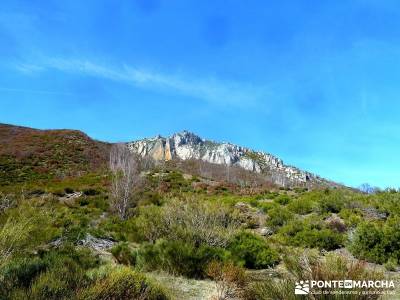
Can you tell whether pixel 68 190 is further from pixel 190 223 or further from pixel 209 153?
pixel 209 153

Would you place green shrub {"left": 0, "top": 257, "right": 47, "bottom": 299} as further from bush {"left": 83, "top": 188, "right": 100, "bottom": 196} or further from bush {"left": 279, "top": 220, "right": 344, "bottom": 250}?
bush {"left": 83, "top": 188, "right": 100, "bottom": 196}

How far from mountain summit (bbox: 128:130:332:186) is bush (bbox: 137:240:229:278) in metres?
132

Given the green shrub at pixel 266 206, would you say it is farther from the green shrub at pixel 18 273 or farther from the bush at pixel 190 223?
the green shrub at pixel 18 273

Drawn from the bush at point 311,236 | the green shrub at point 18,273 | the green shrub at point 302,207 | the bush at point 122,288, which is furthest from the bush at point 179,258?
the green shrub at point 302,207

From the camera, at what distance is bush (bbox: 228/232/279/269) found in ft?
36.1

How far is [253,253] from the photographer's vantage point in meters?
11.1

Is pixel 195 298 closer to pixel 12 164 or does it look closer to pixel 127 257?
pixel 127 257

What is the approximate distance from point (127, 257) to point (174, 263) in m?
1.43

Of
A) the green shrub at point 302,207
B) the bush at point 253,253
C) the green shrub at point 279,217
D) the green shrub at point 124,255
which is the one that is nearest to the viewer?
the green shrub at point 124,255

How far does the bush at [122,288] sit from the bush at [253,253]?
4239 millimetres

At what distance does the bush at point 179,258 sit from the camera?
372 inches

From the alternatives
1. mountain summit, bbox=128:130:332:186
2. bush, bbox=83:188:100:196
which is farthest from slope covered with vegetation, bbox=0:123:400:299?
mountain summit, bbox=128:130:332:186

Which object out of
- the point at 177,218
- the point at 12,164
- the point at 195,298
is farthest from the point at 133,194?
the point at 12,164

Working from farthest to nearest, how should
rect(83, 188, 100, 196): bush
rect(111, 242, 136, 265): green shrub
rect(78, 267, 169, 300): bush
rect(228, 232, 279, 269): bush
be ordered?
rect(83, 188, 100, 196): bush → rect(228, 232, 279, 269): bush → rect(111, 242, 136, 265): green shrub → rect(78, 267, 169, 300): bush
